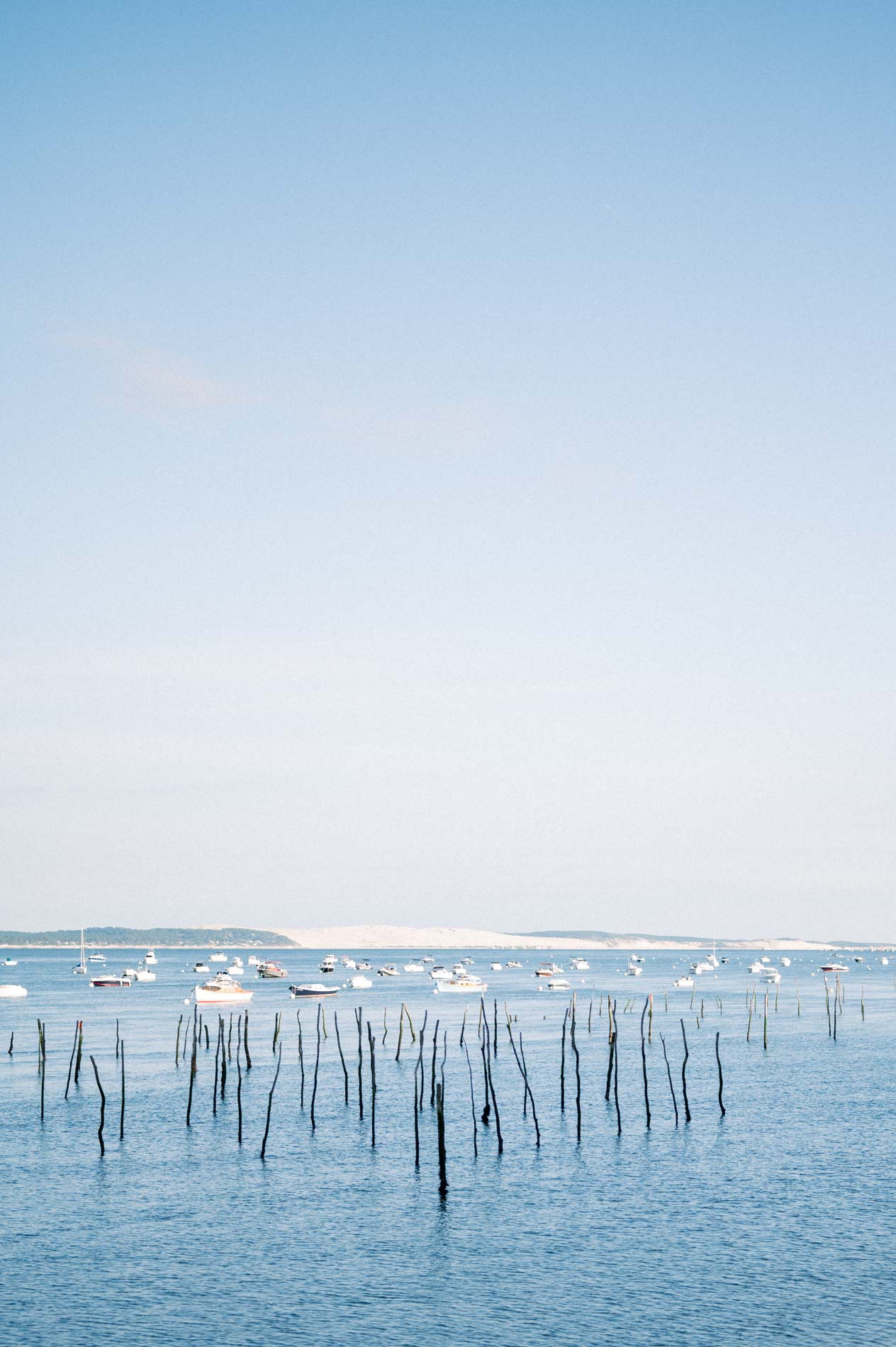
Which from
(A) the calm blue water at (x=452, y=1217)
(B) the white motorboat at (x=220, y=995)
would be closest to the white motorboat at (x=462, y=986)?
(B) the white motorboat at (x=220, y=995)

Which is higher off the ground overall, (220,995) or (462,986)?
(220,995)

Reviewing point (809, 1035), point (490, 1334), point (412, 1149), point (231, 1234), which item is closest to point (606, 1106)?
point (412, 1149)

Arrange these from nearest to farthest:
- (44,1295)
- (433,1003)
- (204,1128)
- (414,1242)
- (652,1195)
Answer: (44,1295)
(414,1242)
(652,1195)
(204,1128)
(433,1003)

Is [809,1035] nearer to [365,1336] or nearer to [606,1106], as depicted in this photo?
[606,1106]

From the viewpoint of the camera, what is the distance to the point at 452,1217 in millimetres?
48344

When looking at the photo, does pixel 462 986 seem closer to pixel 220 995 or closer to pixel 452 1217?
pixel 220 995

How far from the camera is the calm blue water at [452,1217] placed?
124ft

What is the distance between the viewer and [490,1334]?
120 feet

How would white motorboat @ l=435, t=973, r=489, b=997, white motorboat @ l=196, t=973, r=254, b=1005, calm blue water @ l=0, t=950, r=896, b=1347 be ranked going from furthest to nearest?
white motorboat @ l=435, t=973, r=489, b=997 < white motorboat @ l=196, t=973, r=254, b=1005 < calm blue water @ l=0, t=950, r=896, b=1347

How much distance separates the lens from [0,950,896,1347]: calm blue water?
37.8 metres

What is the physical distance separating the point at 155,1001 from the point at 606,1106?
342 ft

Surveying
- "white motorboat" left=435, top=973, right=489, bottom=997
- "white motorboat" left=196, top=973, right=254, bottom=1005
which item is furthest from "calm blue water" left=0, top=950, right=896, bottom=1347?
"white motorboat" left=435, top=973, right=489, bottom=997

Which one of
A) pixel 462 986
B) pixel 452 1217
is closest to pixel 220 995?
pixel 462 986

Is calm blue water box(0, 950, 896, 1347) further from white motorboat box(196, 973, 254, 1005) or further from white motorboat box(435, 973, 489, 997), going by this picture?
white motorboat box(435, 973, 489, 997)
